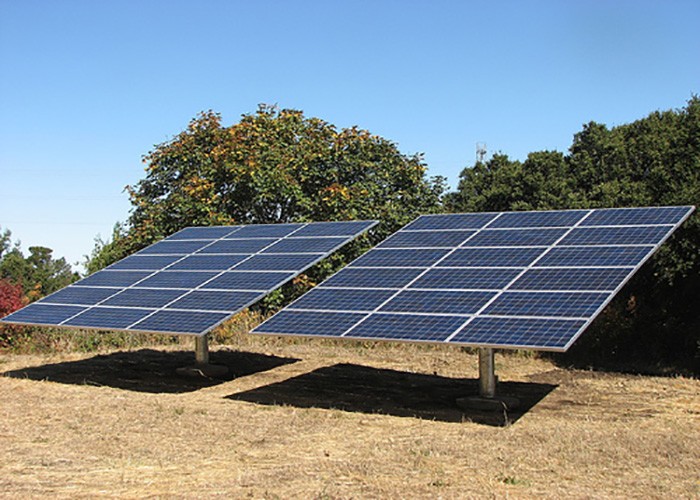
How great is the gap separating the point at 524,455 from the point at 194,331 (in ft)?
23.3

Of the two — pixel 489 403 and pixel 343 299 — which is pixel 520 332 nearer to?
pixel 489 403

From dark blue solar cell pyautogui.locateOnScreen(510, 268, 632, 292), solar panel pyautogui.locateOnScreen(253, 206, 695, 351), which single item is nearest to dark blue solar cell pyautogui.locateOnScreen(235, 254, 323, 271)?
solar panel pyautogui.locateOnScreen(253, 206, 695, 351)

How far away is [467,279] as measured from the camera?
17.4m

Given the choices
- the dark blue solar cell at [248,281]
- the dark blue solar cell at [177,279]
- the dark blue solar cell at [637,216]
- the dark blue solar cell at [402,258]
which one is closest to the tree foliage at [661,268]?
the dark blue solar cell at [637,216]

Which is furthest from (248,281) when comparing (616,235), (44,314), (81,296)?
(616,235)

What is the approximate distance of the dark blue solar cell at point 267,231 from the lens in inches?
936

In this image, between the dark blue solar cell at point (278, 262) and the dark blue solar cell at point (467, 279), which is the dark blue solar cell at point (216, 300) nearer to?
the dark blue solar cell at point (278, 262)

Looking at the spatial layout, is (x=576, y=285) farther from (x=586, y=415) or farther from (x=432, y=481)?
(x=432, y=481)

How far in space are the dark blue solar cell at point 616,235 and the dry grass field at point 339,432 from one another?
11.0ft

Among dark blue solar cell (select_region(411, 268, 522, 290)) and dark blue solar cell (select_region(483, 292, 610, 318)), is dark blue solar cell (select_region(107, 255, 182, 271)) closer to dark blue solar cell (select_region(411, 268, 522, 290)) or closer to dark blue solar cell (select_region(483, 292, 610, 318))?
dark blue solar cell (select_region(411, 268, 522, 290))

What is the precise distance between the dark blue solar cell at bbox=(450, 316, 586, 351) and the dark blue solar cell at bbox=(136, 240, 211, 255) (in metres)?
11.2

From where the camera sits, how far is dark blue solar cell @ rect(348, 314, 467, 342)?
15156 mm

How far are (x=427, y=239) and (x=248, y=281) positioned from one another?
14.0 feet

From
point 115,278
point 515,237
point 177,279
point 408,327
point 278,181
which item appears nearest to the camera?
point 408,327
